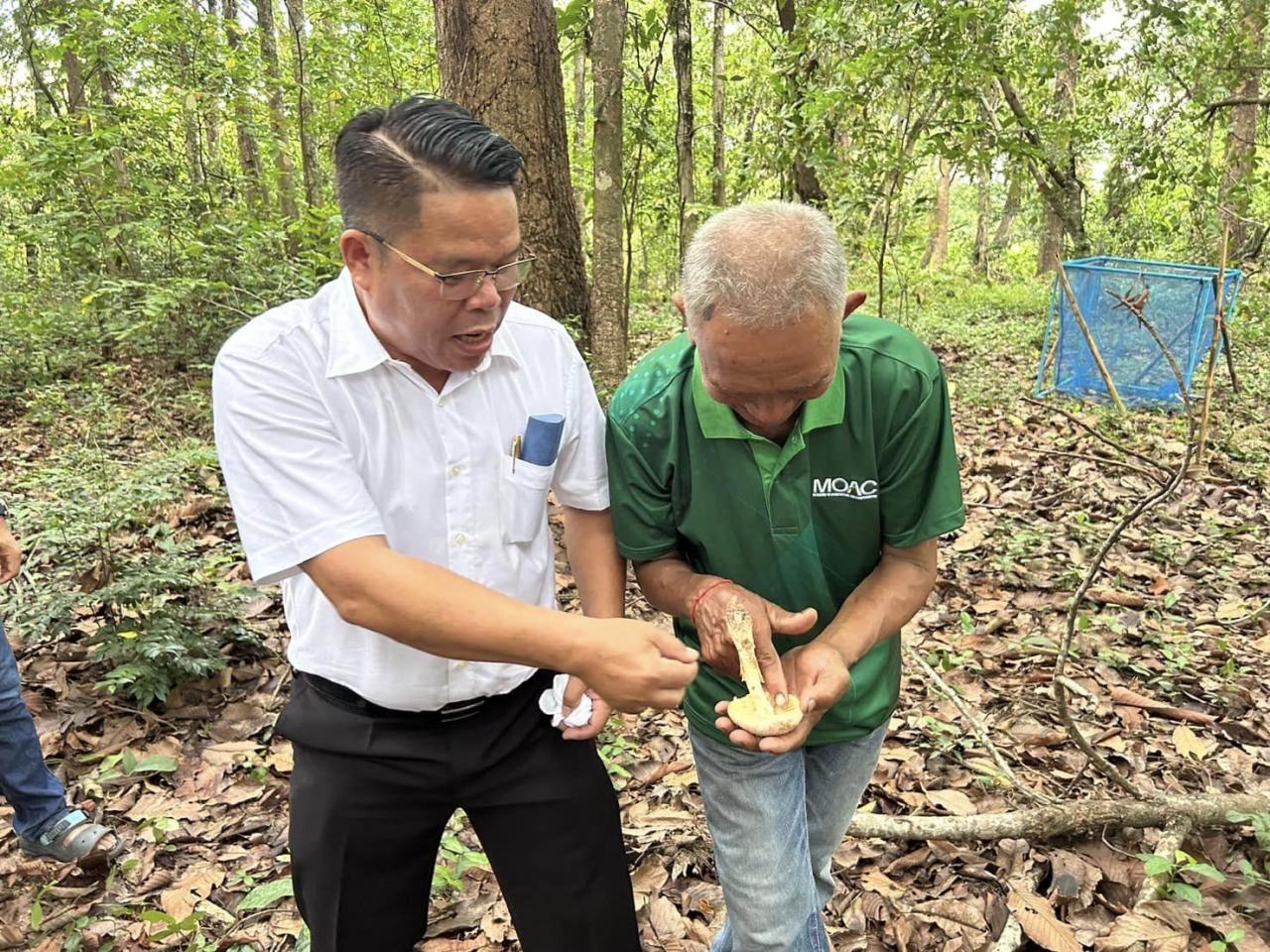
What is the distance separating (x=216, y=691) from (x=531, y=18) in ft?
10.6

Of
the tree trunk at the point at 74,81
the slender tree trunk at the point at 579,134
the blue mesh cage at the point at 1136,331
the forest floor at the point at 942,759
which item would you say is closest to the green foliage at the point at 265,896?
the forest floor at the point at 942,759

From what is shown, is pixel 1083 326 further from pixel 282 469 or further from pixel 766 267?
pixel 282 469

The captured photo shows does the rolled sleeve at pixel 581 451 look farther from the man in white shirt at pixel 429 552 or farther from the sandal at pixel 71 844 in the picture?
the sandal at pixel 71 844

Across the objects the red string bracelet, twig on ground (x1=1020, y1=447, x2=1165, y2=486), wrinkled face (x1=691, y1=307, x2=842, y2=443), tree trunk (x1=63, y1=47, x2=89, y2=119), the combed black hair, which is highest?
tree trunk (x1=63, y1=47, x2=89, y2=119)

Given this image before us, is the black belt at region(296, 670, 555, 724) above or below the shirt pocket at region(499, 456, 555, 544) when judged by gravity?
below

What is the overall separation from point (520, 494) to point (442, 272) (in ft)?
1.47

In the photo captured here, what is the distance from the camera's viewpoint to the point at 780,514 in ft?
5.63

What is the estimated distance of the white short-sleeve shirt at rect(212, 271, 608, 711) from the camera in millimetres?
1474

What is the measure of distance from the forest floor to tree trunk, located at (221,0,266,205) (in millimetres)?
4527

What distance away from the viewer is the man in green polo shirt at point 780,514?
60.3 inches

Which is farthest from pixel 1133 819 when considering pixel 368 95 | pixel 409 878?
pixel 368 95

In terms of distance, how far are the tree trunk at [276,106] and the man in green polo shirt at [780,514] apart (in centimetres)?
787

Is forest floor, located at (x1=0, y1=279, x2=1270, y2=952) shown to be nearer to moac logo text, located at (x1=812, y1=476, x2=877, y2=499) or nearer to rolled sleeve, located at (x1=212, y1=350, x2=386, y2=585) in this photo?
moac logo text, located at (x1=812, y1=476, x2=877, y2=499)

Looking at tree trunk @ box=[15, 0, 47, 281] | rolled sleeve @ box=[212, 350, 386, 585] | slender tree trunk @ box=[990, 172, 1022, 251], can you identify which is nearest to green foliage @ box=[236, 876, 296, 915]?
rolled sleeve @ box=[212, 350, 386, 585]
